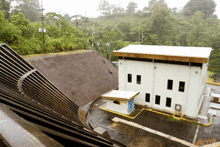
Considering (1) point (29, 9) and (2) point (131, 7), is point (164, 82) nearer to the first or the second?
(1) point (29, 9)

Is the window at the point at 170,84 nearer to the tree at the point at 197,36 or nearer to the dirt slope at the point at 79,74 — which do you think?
the dirt slope at the point at 79,74

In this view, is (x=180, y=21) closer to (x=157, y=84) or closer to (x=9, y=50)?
(x=157, y=84)

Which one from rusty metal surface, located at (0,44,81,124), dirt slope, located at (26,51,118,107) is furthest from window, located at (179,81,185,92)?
rusty metal surface, located at (0,44,81,124)

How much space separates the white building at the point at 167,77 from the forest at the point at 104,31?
15132mm

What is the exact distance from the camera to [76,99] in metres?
18.4

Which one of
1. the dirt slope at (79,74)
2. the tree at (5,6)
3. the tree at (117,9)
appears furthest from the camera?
the tree at (117,9)

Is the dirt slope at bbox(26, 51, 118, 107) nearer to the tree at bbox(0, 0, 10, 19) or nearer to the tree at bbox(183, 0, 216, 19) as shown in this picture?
the tree at bbox(0, 0, 10, 19)

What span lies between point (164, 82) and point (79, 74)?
11875 millimetres

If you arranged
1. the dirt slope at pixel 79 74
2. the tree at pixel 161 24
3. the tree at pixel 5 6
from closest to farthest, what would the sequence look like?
the dirt slope at pixel 79 74 < the tree at pixel 5 6 < the tree at pixel 161 24

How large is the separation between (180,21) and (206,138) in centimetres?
6186

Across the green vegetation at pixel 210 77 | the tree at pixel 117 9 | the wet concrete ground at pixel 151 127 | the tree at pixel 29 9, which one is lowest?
the green vegetation at pixel 210 77

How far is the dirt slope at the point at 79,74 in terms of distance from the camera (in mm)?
19000

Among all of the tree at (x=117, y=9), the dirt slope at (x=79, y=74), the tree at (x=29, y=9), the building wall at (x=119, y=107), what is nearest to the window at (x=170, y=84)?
the building wall at (x=119, y=107)

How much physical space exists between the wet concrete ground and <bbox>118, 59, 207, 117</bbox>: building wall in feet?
5.91
